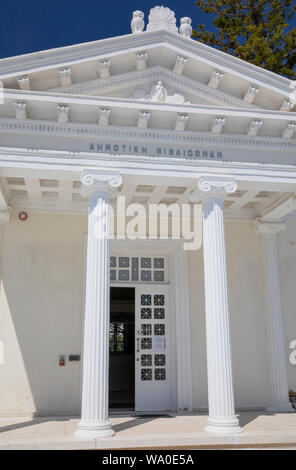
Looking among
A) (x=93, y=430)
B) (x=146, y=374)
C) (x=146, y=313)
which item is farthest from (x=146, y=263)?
(x=93, y=430)

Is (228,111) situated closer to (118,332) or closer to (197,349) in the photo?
(197,349)

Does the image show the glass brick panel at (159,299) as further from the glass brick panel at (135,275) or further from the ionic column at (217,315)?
the ionic column at (217,315)

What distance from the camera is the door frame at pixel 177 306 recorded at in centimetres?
920

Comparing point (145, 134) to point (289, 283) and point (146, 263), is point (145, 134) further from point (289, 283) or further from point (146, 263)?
point (289, 283)

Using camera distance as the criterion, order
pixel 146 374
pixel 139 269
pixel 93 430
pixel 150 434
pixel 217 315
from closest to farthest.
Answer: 1. pixel 93 430
2. pixel 150 434
3. pixel 217 315
4. pixel 146 374
5. pixel 139 269

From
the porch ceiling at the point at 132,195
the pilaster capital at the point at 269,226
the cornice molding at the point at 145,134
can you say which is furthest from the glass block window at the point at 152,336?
the cornice molding at the point at 145,134

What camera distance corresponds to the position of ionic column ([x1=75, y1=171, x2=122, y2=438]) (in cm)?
634

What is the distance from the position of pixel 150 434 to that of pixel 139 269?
4.10 metres

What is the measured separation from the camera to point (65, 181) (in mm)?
8219

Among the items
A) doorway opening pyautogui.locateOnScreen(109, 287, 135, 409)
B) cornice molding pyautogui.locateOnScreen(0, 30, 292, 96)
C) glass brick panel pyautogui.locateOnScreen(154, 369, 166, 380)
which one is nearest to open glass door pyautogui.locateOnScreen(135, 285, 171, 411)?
glass brick panel pyautogui.locateOnScreen(154, 369, 166, 380)

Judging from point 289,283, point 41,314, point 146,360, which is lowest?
point 146,360

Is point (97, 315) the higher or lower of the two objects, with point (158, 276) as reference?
lower

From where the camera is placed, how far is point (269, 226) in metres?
9.95

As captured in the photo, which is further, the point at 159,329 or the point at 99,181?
the point at 159,329
